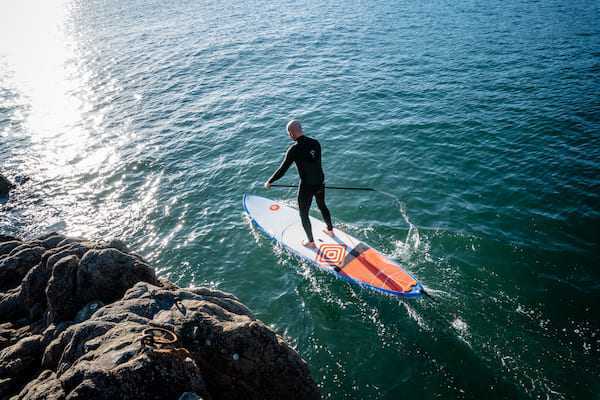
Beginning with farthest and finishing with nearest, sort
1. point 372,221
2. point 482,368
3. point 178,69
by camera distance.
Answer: point 178,69 < point 372,221 < point 482,368

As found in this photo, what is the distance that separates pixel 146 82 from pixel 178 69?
292 cm

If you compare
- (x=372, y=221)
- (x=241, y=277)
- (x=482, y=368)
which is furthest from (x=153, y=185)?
(x=482, y=368)

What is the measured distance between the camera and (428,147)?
1507 centimetres

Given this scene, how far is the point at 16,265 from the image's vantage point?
30.7ft

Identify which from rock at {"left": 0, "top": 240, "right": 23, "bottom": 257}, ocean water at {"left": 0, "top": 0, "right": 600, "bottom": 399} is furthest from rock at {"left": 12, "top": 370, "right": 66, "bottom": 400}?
rock at {"left": 0, "top": 240, "right": 23, "bottom": 257}

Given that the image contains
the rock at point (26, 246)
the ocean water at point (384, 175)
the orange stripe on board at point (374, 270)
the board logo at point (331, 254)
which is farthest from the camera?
the board logo at point (331, 254)

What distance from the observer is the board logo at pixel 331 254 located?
10.3 metres

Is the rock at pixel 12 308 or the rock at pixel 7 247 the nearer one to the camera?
the rock at pixel 12 308

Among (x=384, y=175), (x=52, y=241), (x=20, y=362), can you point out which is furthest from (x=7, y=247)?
(x=384, y=175)

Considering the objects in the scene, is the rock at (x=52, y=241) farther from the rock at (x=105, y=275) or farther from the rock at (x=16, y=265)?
the rock at (x=105, y=275)

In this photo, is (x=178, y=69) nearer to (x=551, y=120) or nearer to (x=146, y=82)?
(x=146, y=82)

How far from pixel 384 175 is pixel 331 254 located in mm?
4822

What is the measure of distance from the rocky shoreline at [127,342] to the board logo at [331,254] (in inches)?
128

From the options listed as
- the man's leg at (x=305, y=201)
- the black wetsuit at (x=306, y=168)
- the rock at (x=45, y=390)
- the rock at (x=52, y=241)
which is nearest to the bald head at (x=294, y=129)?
the black wetsuit at (x=306, y=168)
